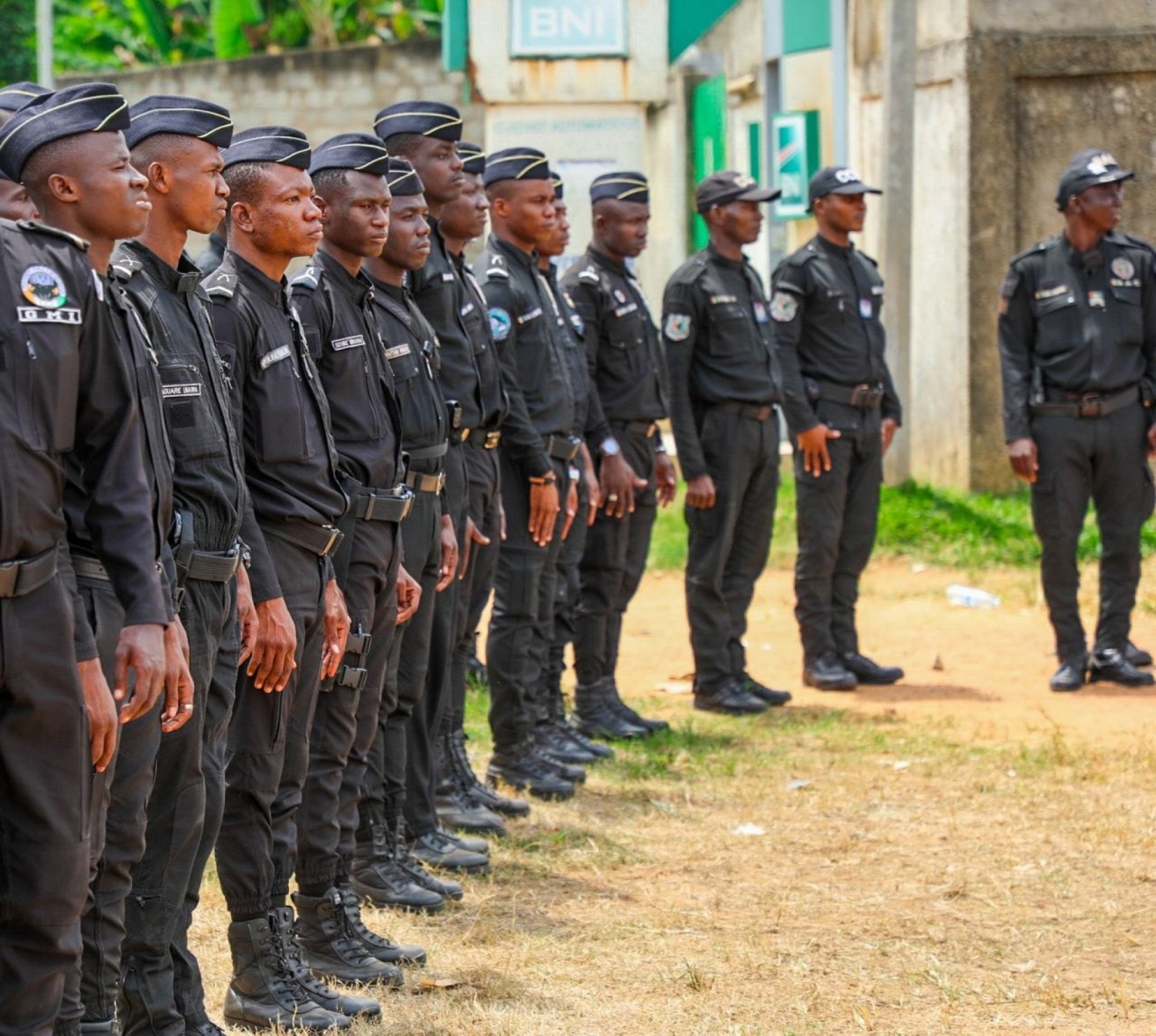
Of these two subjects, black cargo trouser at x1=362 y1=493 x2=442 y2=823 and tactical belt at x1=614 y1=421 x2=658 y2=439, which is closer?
black cargo trouser at x1=362 y1=493 x2=442 y2=823

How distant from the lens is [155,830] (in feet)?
13.1

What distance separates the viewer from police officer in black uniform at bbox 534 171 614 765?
7488mm

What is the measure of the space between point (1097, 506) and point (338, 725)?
5429 mm

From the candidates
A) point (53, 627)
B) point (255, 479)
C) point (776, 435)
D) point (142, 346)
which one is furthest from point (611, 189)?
point (53, 627)

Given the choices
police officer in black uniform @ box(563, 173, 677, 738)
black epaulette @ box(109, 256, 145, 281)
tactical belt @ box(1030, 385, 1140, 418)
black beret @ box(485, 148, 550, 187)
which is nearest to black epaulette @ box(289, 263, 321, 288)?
black epaulette @ box(109, 256, 145, 281)

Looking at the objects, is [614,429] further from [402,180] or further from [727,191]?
[402,180]

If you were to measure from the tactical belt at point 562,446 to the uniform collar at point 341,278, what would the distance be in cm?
202

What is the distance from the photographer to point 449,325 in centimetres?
623

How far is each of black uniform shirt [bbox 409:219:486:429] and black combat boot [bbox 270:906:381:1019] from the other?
2.09 metres

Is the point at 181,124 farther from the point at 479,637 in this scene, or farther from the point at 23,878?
the point at 479,637

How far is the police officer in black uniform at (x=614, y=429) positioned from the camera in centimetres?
820

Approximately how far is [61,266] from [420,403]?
2290mm

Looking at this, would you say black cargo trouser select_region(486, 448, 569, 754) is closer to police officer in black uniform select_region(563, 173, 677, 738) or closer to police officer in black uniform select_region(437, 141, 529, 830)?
police officer in black uniform select_region(437, 141, 529, 830)

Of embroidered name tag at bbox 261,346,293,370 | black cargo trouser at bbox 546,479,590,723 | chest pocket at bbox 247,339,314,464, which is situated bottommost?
black cargo trouser at bbox 546,479,590,723
